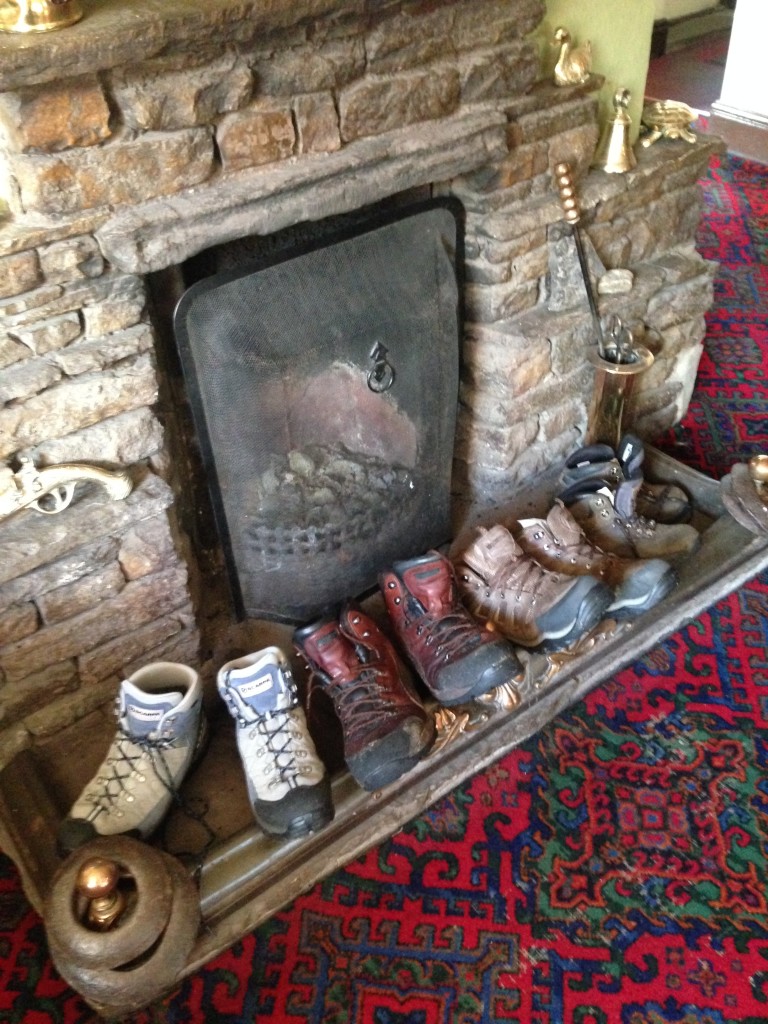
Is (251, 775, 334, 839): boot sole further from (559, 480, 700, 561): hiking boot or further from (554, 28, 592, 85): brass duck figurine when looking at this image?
(554, 28, 592, 85): brass duck figurine

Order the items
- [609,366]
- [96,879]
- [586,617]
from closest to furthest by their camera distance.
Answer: [96,879] < [586,617] < [609,366]

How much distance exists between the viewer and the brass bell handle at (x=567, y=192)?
178 cm

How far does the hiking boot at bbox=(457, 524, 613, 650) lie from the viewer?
171 centimetres

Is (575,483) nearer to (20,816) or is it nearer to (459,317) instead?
(459,317)

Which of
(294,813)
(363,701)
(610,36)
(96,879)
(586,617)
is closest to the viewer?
(96,879)

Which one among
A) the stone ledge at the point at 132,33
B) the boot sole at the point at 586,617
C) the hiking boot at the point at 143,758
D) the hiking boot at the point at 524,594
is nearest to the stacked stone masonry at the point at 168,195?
the stone ledge at the point at 132,33

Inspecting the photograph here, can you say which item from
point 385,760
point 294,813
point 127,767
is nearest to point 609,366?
point 385,760

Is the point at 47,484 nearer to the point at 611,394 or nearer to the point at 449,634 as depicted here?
the point at 449,634

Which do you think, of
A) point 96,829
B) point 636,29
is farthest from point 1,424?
point 636,29

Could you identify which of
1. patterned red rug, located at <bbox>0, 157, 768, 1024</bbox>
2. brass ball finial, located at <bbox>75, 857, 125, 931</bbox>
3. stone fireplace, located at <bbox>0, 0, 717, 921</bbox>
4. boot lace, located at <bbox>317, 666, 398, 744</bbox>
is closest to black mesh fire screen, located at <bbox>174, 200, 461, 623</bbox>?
stone fireplace, located at <bbox>0, 0, 717, 921</bbox>

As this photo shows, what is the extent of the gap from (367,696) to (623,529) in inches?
29.0

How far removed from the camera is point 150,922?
4.16 ft

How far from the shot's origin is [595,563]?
6.14 ft

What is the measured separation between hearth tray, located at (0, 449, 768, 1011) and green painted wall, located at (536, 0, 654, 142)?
3.37ft
